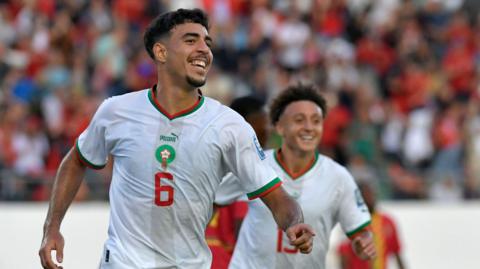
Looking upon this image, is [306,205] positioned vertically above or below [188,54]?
below

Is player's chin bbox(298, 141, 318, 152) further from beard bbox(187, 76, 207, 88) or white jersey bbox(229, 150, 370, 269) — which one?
beard bbox(187, 76, 207, 88)

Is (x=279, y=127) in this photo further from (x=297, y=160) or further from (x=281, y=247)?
(x=281, y=247)

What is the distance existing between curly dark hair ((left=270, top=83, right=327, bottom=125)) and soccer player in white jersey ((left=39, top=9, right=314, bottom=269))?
182cm

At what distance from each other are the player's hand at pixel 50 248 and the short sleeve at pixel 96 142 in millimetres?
457

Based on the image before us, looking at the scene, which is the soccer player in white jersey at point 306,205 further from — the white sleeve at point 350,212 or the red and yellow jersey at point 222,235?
the red and yellow jersey at point 222,235

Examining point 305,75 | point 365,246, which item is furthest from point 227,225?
point 305,75

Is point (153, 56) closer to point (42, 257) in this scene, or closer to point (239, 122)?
point (239, 122)

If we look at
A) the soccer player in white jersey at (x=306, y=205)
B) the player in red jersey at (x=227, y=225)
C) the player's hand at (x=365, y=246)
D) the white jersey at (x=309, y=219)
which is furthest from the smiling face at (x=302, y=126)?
the player's hand at (x=365, y=246)

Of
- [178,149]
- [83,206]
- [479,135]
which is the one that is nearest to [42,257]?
[178,149]

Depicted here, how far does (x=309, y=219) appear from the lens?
773cm

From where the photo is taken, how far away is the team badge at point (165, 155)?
6312mm

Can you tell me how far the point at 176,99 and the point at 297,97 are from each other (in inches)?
76.7

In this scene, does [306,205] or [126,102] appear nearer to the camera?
[126,102]

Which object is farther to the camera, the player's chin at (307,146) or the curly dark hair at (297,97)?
the curly dark hair at (297,97)
